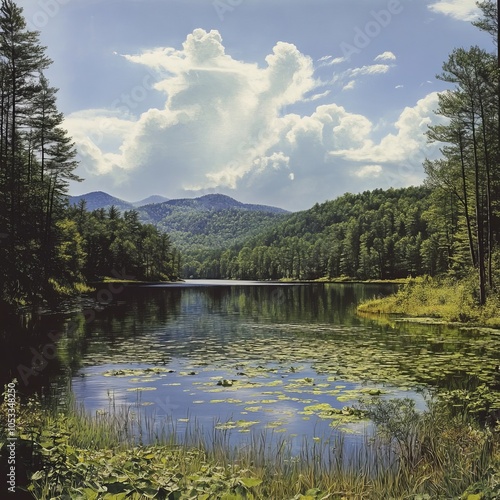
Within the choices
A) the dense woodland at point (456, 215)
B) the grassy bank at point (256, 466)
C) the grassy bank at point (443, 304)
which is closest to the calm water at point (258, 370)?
the grassy bank at point (256, 466)

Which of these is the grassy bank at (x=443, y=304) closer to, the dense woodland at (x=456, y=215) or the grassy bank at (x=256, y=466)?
the dense woodland at (x=456, y=215)

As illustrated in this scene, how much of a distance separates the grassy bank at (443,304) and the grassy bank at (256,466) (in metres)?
25.7

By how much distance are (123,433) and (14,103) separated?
3316 centimetres

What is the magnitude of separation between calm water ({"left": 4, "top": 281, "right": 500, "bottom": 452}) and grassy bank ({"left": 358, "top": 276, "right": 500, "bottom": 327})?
301cm

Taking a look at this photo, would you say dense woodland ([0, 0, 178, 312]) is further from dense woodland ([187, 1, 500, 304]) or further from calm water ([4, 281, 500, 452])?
dense woodland ([187, 1, 500, 304])

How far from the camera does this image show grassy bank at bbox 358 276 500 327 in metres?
34.5

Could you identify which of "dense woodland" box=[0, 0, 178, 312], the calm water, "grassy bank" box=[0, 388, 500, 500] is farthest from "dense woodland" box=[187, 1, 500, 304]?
"dense woodland" box=[0, 0, 178, 312]

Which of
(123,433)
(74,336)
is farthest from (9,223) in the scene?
(123,433)

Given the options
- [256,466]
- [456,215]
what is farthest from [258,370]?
[456,215]

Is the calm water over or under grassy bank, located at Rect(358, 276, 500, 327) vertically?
under

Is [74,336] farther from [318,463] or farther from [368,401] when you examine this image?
[318,463]

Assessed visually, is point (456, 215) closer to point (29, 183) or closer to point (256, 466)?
point (29, 183)

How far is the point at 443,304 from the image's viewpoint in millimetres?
42188

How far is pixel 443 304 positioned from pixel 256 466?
1465 inches
